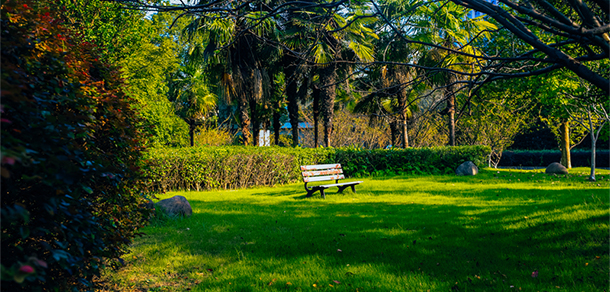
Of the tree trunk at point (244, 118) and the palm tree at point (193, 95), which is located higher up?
the palm tree at point (193, 95)

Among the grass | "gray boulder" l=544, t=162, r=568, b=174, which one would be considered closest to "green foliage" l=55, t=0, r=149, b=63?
the grass

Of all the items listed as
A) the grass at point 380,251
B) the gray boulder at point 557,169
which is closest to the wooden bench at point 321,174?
the grass at point 380,251

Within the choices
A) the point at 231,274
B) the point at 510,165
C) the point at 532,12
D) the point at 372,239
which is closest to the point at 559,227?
the point at 372,239

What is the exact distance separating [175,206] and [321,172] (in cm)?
471

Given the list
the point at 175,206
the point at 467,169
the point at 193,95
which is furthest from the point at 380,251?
the point at 193,95

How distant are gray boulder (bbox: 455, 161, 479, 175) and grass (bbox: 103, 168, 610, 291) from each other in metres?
8.39

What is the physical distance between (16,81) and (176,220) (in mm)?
5670

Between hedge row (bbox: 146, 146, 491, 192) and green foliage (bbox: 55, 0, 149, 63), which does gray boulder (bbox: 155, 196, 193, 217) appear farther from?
green foliage (bbox: 55, 0, 149, 63)

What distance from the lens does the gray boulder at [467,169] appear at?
16031 mm

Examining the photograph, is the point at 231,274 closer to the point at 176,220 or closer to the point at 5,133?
the point at 5,133

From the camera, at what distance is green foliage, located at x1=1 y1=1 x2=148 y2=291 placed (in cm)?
198

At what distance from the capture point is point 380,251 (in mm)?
4926

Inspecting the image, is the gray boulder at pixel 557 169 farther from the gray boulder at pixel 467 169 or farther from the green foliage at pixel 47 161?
the green foliage at pixel 47 161

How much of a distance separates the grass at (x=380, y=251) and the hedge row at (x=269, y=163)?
333 cm
